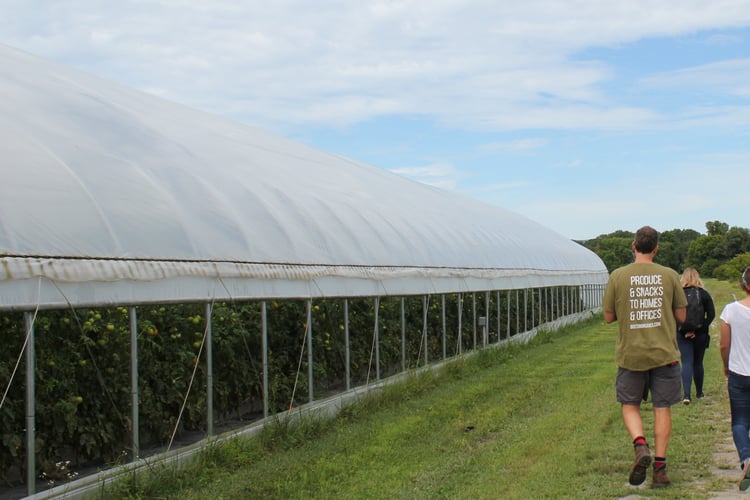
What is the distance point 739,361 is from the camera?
6535 mm

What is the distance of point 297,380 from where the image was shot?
10180 millimetres

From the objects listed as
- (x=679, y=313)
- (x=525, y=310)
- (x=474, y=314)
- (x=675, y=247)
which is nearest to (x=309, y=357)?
(x=679, y=313)

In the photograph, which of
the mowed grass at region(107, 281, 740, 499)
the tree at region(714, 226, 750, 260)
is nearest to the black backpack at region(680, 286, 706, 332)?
the mowed grass at region(107, 281, 740, 499)

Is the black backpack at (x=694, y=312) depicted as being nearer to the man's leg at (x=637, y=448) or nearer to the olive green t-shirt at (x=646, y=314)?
the olive green t-shirt at (x=646, y=314)

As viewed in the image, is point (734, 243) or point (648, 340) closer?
point (648, 340)

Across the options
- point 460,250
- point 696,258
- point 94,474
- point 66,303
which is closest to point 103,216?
point 66,303

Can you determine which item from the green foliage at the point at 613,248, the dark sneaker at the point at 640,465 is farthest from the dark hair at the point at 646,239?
the green foliage at the point at 613,248

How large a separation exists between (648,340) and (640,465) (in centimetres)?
90

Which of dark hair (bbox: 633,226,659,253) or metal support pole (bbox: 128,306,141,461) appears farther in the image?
metal support pole (bbox: 128,306,141,461)

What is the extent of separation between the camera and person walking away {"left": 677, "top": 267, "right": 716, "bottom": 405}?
10.1 m

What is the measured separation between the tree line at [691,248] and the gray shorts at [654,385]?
2875 inches

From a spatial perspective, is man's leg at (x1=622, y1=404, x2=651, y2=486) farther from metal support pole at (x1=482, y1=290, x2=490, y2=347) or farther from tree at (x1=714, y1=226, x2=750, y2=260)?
tree at (x1=714, y1=226, x2=750, y2=260)

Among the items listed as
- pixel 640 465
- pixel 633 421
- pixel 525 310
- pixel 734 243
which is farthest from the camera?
pixel 734 243

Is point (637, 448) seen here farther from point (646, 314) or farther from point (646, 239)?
point (646, 239)
